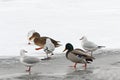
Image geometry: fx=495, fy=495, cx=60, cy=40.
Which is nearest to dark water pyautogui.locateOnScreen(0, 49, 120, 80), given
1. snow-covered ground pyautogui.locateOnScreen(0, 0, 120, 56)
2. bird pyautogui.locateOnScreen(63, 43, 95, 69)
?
bird pyautogui.locateOnScreen(63, 43, 95, 69)

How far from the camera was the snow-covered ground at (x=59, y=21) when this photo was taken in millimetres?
A: 13938

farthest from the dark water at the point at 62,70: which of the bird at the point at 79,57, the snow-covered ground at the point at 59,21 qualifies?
the snow-covered ground at the point at 59,21

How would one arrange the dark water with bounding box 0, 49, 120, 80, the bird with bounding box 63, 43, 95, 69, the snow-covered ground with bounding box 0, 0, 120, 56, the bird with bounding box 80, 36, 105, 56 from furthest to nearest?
1. the snow-covered ground with bounding box 0, 0, 120, 56
2. the bird with bounding box 80, 36, 105, 56
3. the bird with bounding box 63, 43, 95, 69
4. the dark water with bounding box 0, 49, 120, 80

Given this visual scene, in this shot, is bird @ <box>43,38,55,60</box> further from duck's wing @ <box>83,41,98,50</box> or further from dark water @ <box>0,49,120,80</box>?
duck's wing @ <box>83,41,98,50</box>

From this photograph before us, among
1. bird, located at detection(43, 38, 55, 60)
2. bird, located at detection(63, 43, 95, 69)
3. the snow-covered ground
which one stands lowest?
bird, located at detection(63, 43, 95, 69)

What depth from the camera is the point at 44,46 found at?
12.3 metres

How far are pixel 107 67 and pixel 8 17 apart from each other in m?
8.29


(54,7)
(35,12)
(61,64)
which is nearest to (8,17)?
(35,12)

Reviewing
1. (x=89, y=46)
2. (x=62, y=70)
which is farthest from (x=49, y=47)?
(x=62, y=70)

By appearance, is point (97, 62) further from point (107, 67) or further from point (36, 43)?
point (36, 43)

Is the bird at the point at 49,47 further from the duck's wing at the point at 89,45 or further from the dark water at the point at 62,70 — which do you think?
the duck's wing at the point at 89,45

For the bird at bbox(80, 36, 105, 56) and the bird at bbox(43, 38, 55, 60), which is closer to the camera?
the bird at bbox(43, 38, 55, 60)

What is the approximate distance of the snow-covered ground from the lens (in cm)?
1394

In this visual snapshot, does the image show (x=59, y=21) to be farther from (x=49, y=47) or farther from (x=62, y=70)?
(x=62, y=70)
